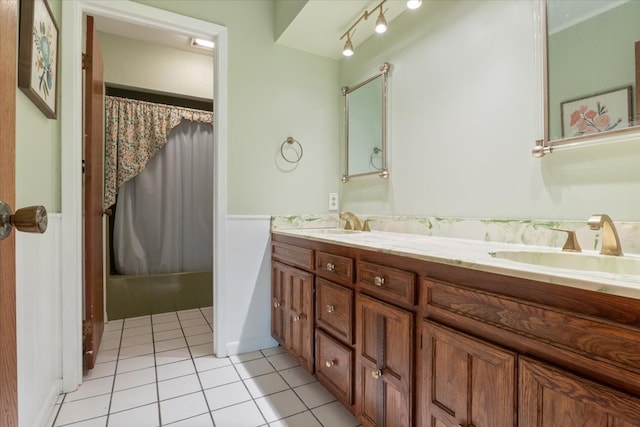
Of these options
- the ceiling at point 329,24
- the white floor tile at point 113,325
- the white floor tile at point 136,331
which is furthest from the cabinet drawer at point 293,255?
the white floor tile at point 113,325

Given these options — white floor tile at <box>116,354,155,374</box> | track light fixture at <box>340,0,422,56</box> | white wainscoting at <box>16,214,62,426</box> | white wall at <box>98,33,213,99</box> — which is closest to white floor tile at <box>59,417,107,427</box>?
white wainscoting at <box>16,214,62,426</box>

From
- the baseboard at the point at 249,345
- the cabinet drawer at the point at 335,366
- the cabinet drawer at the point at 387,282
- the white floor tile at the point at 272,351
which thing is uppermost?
the cabinet drawer at the point at 387,282

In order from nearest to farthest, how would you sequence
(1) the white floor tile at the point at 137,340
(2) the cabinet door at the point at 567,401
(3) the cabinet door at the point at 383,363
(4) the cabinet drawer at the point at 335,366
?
(2) the cabinet door at the point at 567,401 → (3) the cabinet door at the point at 383,363 → (4) the cabinet drawer at the point at 335,366 → (1) the white floor tile at the point at 137,340

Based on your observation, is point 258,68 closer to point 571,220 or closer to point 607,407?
point 571,220

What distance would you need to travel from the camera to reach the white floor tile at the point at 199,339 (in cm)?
228

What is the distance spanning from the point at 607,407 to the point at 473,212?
0.99 m

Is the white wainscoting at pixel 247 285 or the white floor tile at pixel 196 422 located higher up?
the white wainscoting at pixel 247 285

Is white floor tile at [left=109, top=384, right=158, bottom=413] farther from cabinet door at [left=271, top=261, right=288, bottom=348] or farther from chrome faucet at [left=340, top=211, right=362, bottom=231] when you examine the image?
chrome faucet at [left=340, top=211, right=362, bottom=231]

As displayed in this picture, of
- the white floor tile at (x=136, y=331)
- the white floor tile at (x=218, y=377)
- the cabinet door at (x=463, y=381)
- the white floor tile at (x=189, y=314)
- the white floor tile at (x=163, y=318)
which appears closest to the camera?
the cabinet door at (x=463, y=381)

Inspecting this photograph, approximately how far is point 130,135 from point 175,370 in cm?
213

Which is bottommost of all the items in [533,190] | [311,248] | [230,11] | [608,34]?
[311,248]

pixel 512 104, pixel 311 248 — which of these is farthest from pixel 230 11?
pixel 512 104

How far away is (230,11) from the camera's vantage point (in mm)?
2072

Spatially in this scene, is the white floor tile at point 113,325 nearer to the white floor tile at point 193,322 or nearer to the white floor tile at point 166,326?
the white floor tile at point 166,326
